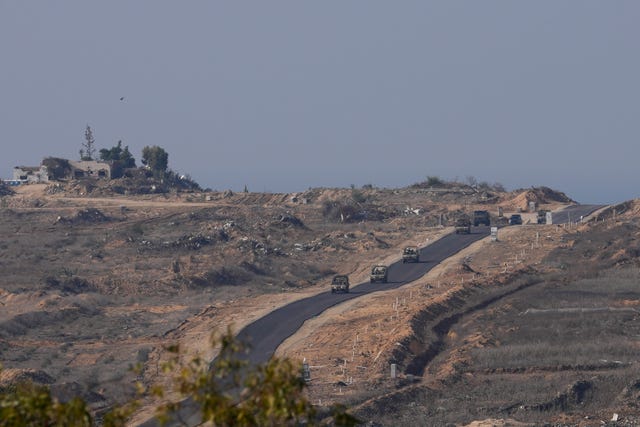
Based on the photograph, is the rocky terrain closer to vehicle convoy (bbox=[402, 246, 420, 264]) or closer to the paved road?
the paved road

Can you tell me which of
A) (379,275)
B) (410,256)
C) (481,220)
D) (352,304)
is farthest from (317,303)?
(481,220)

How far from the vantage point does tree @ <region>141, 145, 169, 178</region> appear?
481 ft

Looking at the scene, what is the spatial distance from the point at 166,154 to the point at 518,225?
216 ft

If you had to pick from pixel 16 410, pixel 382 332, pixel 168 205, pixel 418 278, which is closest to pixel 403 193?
pixel 168 205

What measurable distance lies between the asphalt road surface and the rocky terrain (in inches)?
36.6

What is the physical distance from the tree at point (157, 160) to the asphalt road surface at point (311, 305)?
6180 centimetres

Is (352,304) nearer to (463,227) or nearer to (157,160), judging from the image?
(463,227)

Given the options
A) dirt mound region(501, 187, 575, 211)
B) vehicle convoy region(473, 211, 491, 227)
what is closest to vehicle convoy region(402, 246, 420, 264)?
vehicle convoy region(473, 211, 491, 227)

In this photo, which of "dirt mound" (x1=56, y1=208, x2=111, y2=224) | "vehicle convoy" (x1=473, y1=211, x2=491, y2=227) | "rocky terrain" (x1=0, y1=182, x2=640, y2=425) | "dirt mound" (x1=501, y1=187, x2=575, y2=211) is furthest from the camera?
"dirt mound" (x1=501, y1=187, x2=575, y2=211)

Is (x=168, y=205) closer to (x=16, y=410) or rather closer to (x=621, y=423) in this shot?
(x=621, y=423)

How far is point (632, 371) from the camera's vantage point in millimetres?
36344

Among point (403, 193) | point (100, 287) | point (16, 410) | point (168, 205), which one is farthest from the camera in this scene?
point (403, 193)

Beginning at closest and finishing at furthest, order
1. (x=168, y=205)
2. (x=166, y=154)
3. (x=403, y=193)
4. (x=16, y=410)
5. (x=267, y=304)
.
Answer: (x=16, y=410) → (x=267, y=304) → (x=168, y=205) → (x=403, y=193) → (x=166, y=154)

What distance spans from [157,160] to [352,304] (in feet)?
310
